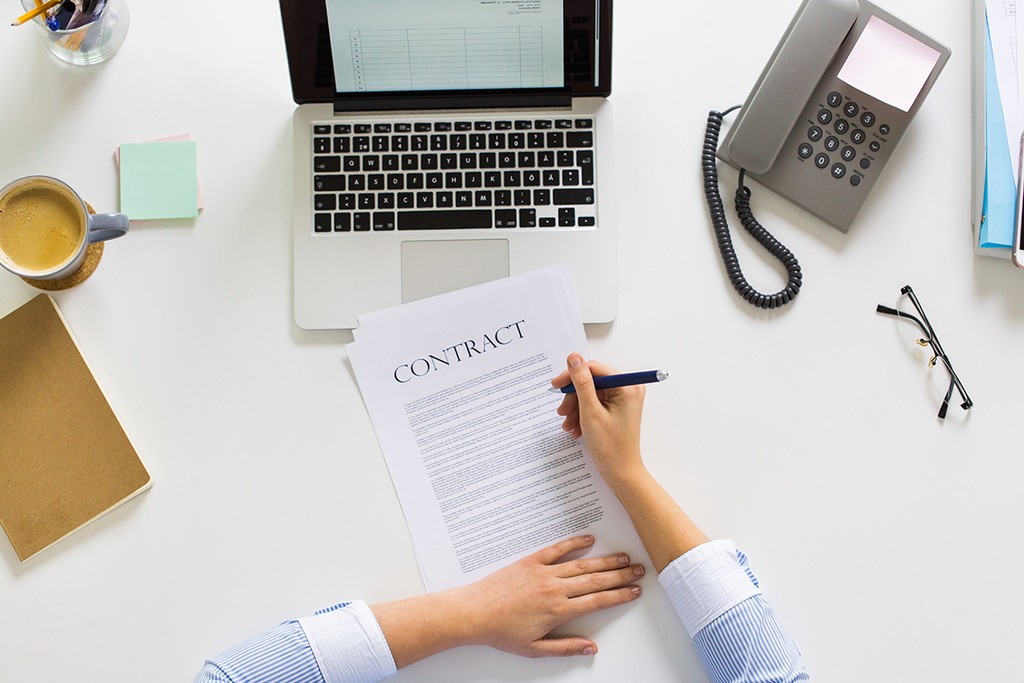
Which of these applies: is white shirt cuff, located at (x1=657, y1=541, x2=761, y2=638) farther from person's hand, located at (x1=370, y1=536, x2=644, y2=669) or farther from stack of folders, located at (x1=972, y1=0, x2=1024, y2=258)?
stack of folders, located at (x1=972, y1=0, x2=1024, y2=258)

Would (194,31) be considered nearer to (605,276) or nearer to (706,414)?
(605,276)

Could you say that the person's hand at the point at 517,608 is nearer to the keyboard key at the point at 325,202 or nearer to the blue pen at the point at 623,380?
the blue pen at the point at 623,380

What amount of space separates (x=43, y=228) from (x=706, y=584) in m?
0.83

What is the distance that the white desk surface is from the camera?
0.96m

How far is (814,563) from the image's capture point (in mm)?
969

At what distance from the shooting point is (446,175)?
3.33 ft

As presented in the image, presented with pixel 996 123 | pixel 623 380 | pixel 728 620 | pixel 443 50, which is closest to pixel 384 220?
pixel 443 50

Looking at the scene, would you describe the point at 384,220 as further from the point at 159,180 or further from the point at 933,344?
the point at 933,344

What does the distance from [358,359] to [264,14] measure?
0.45m

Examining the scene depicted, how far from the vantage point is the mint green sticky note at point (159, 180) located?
3.34ft

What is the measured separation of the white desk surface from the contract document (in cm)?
4

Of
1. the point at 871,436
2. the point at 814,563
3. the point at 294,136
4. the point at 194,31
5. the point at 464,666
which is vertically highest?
the point at 194,31

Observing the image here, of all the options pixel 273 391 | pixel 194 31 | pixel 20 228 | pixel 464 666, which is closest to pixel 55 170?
pixel 20 228

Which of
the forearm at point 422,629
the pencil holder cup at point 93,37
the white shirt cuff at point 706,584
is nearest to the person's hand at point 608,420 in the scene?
the white shirt cuff at point 706,584
